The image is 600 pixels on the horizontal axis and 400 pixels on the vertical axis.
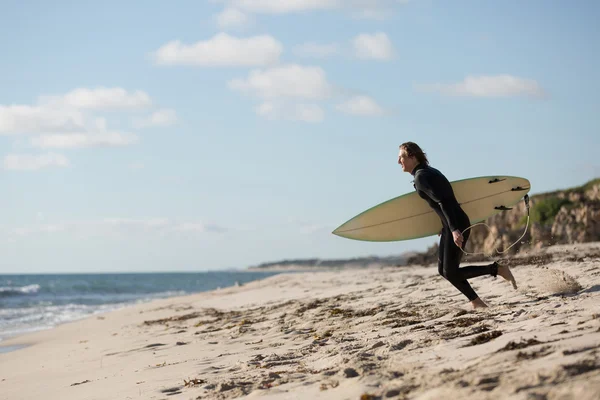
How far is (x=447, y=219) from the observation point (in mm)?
5379

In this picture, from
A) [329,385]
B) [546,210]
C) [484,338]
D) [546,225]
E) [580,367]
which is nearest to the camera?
[580,367]

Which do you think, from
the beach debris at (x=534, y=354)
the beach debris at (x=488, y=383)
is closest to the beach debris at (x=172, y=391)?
the beach debris at (x=488, y=383)

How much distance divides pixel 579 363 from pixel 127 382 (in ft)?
11.0

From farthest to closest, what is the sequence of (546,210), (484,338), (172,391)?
(546,210) → (172,391) → (484,338)

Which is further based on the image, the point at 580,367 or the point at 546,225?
→ the point at 546,225

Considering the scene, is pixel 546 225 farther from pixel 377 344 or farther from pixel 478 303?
pixel 377 344

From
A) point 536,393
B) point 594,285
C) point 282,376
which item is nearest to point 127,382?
point 282,376

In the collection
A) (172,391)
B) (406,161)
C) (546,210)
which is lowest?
(172,391)

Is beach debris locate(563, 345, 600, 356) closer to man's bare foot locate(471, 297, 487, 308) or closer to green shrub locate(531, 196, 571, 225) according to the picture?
man's bare foot locate(471, 297, 487, 308)

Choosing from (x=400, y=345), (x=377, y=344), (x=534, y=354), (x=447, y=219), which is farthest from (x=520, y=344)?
(x=447, y=219)

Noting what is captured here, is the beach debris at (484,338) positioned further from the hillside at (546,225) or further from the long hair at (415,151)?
the hillside at (546,225)

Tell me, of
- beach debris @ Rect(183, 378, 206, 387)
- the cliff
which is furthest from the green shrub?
beach debris @ Rect(183, 378, 206, 387)

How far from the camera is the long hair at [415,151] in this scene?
18.2 feet

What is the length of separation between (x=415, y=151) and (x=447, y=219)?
65cm
